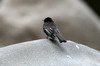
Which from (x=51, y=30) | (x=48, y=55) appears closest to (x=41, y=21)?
(x=51, y=30)

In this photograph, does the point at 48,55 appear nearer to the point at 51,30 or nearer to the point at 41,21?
the point at 51,30

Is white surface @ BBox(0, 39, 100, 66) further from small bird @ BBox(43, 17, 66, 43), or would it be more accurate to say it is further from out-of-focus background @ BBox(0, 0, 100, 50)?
out-of-focus background @ BBox(0, 0, 100, 50)

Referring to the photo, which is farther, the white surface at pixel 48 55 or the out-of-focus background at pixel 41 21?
the out-of-focus background at pixel 41 21

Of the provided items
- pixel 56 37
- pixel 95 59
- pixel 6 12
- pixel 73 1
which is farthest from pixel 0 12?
pixel 95 59

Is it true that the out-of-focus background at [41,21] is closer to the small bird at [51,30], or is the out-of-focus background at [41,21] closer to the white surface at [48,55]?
the small bird at [51,30]

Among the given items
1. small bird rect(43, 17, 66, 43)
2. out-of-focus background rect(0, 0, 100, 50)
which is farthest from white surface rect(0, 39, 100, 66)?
out-of-focus background rect(0, 0, 100, 50)

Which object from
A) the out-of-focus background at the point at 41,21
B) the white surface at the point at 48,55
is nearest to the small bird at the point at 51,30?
the white surface at the point at 48,55

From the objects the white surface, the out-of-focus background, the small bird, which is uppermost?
the small bird
